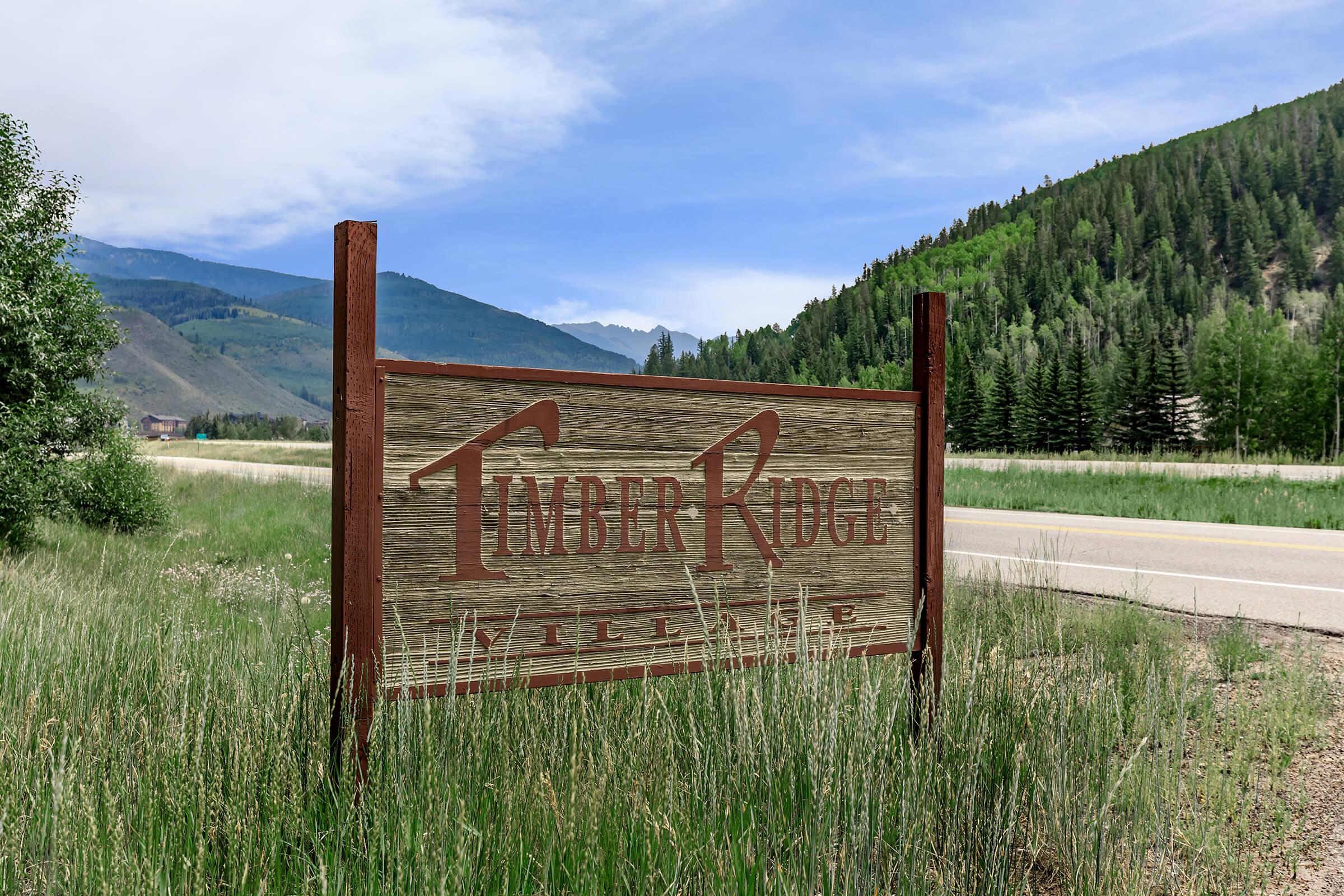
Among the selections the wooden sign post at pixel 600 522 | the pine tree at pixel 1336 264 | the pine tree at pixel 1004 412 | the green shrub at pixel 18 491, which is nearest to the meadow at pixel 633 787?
the wooden sign post at pixel 600 522

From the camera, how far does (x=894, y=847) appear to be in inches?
88.6

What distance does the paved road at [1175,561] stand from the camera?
7.00m

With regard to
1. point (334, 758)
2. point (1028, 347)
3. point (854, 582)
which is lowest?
point (334, 758)

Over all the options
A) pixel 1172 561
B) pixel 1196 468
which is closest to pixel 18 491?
pixel 1172 561

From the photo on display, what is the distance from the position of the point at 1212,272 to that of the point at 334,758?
133474mm

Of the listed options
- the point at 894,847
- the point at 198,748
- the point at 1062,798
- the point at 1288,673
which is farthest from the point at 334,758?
the point at 1288,673

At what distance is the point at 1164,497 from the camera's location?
17469 mm

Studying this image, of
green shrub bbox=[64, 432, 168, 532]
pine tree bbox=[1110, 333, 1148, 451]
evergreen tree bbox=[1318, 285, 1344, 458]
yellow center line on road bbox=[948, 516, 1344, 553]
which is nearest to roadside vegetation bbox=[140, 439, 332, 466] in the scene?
green shrub bbox=[64, 432, 168, 532]

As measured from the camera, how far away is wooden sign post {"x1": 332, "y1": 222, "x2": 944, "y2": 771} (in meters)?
2.20

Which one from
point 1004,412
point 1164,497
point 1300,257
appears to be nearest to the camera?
point 1164,497

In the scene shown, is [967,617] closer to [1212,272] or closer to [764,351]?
[764,351]

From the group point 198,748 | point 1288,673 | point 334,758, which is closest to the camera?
point 198,748

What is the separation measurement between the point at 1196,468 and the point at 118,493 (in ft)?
91.3

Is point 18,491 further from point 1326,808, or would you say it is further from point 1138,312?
point 1138,312
